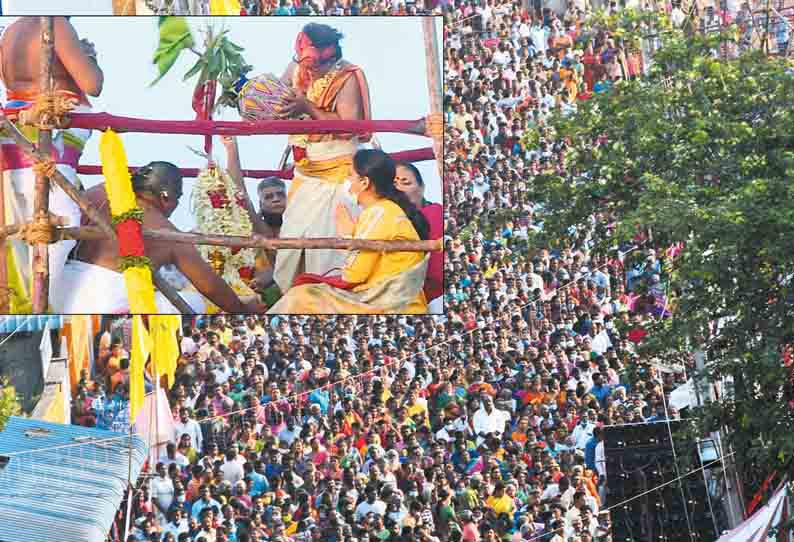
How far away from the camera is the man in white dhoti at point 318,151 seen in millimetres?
20969

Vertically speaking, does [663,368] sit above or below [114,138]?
below

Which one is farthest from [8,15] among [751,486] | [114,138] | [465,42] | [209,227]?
[751,486]

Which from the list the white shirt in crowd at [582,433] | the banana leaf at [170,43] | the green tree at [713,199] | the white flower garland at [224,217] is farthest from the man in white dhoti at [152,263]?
the green tree at [713,199]

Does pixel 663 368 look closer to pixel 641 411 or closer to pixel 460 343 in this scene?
pixel 641 411

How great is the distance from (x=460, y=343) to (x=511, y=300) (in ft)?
2.57

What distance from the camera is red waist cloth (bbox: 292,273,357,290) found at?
68.7 ft

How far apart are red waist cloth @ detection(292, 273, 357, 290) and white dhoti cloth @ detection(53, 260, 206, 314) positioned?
1.13 m

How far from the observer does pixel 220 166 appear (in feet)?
68.5

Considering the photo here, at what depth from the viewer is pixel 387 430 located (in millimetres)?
18953

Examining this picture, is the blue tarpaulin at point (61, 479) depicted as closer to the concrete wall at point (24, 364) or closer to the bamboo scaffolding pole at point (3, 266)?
the concrete wall at point (24, 364)

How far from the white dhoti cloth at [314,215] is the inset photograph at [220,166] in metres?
0.02

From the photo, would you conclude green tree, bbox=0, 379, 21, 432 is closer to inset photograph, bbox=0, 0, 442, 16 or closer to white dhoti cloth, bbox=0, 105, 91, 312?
white dhoti cloth, bbox=0, 105, 91, 312

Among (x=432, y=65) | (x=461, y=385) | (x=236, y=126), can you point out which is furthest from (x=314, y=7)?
(x=461, y=385)

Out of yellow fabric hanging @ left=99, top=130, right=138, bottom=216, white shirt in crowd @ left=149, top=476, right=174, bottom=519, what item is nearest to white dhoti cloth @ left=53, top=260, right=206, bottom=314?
yellow fabric hanging @ left=99, top=130, right=138, bottom=216
